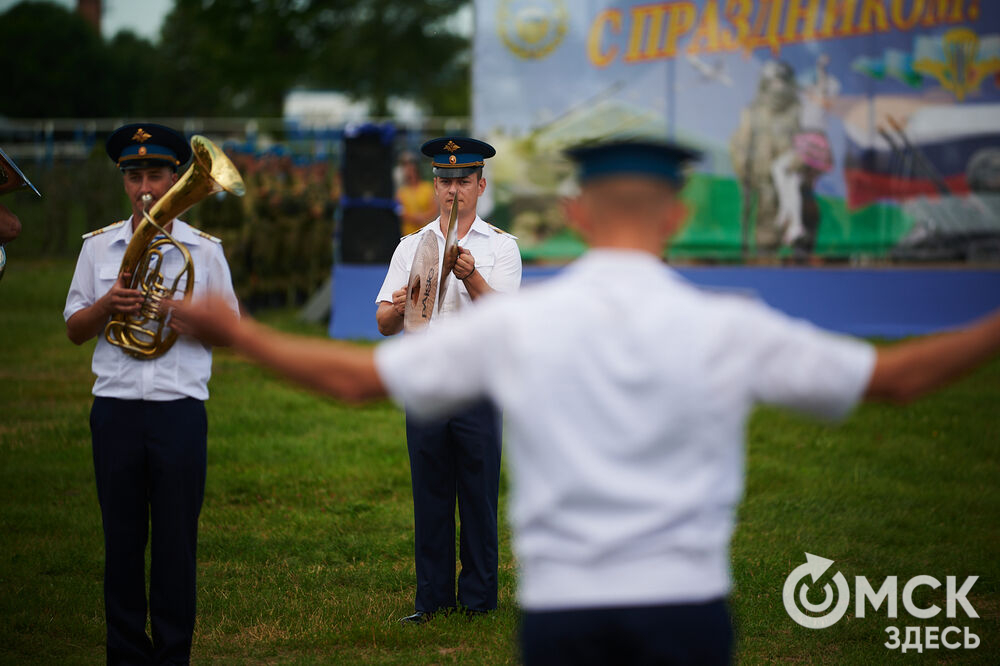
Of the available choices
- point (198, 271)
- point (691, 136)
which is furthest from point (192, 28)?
point (198, 271)

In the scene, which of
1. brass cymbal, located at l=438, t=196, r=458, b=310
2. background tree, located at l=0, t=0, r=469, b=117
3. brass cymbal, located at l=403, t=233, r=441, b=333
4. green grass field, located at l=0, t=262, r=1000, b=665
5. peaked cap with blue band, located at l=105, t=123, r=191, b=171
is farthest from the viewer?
background tree, located at l=0, t=0, r=469, b=117

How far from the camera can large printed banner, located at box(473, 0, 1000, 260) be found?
14.5m

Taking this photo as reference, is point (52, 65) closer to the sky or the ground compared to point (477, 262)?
closer to the sky

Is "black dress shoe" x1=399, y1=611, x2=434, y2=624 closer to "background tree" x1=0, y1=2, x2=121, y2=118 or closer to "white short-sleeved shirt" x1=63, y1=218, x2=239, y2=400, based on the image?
"white short-sleeved shirt" x1=63, y1=218, x2=239, y2=400

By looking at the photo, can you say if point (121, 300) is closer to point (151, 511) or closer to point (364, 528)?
point (151, 511)

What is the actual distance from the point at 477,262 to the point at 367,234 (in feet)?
29.9

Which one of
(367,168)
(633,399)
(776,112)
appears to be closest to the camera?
(633,399)

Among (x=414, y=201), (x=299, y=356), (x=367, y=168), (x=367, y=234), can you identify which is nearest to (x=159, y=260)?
(x=299, y=356)

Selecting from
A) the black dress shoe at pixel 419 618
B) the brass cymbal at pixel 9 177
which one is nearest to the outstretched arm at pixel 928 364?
the black dress shoe at pixel 419 618

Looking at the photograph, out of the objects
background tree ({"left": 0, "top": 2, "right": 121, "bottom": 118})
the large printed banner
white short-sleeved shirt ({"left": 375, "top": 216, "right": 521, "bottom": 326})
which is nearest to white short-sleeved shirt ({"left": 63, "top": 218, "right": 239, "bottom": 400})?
white short-sleeved shirt ({"left": 375, "top": 216, "right": 521, "bottom": 326})

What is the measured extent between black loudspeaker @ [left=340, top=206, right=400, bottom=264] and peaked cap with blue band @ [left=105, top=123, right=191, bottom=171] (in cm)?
967

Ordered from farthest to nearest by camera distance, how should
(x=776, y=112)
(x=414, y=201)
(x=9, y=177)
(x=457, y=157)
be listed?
(x=414, y=201) < (x=776, y=112) < (x=457, y=157) < (x=9, y=177)

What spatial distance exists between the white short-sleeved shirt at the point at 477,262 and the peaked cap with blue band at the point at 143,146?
1224mm

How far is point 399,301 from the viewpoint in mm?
5039
